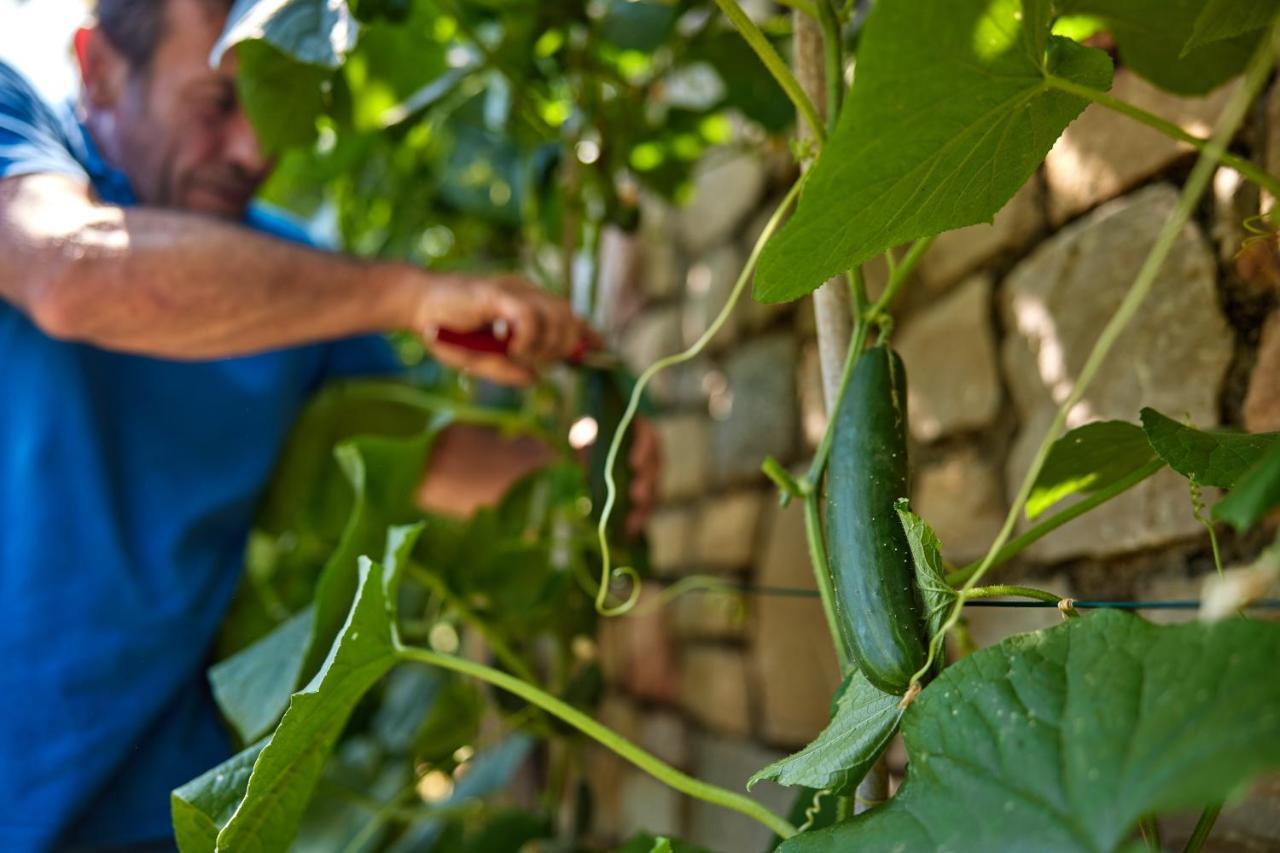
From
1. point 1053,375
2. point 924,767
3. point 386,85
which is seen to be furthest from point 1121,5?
point 386,85

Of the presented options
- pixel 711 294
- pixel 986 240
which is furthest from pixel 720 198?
pixel 986 240

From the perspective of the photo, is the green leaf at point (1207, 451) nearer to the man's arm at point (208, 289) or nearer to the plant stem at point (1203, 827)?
the plant stem at point (1203, 827)

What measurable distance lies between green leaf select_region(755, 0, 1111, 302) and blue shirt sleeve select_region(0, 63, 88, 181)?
2.29 feet

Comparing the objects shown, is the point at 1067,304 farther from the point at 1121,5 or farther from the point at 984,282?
the point at 1121,5

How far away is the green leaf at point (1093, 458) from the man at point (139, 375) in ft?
1.48

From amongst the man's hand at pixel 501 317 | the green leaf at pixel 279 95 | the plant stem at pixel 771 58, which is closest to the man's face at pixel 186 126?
the green leaf at pixel 279 95

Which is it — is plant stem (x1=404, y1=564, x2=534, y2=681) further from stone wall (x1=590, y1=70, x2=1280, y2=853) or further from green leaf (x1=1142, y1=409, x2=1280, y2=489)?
green leaf (x1=1142, y1=409, x2=1280, y2=489)

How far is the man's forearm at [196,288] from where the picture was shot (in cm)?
79

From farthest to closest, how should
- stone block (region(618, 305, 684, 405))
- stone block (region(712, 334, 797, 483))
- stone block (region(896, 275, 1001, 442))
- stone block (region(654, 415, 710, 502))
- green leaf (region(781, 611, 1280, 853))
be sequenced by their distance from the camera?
stone block (region(618, 305, 684, 405)), stone block (region(654, 415, 710, 502)), stone block (region(712, 334, 797, 483)), stone block (region(896, 275, 1001, 442)), green leaf (region(781, 611, 1280, 853))

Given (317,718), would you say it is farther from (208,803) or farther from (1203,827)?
(1203,827)

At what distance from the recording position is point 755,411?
1298mm

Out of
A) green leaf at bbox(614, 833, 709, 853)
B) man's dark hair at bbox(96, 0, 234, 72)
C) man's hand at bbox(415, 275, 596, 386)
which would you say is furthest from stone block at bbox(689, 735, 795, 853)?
man's dark hair at bbox(96, 0, 234, 72)

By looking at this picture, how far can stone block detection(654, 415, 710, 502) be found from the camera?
1.49 meters

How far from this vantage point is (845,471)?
1.65 feet
